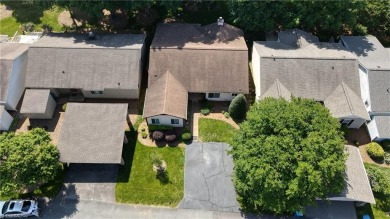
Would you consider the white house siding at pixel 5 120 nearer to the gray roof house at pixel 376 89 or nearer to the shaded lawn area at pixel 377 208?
the shaded lawn area at pixel 377 208

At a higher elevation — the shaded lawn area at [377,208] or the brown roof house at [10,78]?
the brown roof house at [10,78]

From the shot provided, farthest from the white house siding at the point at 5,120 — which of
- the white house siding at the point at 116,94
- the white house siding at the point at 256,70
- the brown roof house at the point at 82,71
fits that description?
the white house siding at the point at 256,70

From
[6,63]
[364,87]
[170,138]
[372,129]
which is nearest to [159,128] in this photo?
[170,138]

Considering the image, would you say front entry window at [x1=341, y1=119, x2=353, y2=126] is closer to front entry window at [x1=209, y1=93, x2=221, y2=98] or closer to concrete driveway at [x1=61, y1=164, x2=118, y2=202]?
front entry window at [x1=209, y1=93, x2=221, y2=98]

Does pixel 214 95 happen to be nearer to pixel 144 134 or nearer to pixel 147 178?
pixel 144 134

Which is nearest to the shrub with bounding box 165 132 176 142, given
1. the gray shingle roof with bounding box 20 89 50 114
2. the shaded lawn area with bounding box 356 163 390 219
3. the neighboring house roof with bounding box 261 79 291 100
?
the neighboring house roof with bounding box 261 79 291 100

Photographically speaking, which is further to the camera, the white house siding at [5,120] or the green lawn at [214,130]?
the green lawn at [214,130]

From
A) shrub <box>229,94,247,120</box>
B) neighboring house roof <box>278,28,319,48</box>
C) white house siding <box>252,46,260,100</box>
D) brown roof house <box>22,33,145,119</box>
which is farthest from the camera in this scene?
neighboring house roof <box>278,28,319,48</box>
